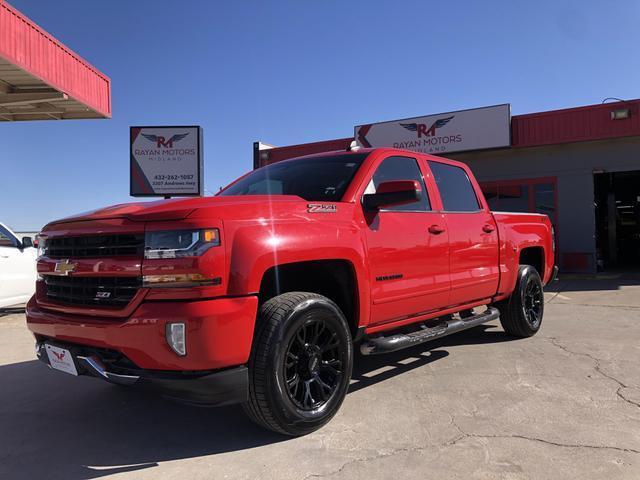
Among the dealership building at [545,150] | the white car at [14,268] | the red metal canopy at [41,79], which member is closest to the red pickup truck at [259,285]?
the white car at [14,268]

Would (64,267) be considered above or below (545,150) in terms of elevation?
below

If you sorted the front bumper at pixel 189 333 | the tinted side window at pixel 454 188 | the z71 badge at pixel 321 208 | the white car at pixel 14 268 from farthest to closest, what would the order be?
the white car at pixel 14 268 < the tinted side window at pixel 454 188 < the z71 badge at pixel 321 208 < the front bumper at pixel 189 333

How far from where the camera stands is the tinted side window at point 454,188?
4.95 metres

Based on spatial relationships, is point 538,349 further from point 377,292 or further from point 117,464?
point 117,464

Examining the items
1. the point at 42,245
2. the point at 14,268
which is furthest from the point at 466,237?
the point at 14,268

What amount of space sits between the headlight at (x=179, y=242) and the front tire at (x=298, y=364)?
58cm

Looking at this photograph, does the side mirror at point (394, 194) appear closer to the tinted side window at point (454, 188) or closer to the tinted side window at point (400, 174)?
the tinted side window at point (400, 174)

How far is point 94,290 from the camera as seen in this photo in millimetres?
3129

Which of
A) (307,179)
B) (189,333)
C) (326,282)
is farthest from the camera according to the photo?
(307,179)

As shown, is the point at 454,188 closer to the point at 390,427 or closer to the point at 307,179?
the point at 307,179

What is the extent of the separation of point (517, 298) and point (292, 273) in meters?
3.42

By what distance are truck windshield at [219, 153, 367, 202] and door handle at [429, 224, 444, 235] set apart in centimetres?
87

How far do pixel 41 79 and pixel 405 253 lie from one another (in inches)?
435

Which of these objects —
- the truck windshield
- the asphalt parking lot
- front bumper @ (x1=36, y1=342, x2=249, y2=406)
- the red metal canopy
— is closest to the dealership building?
the red metal canopy
